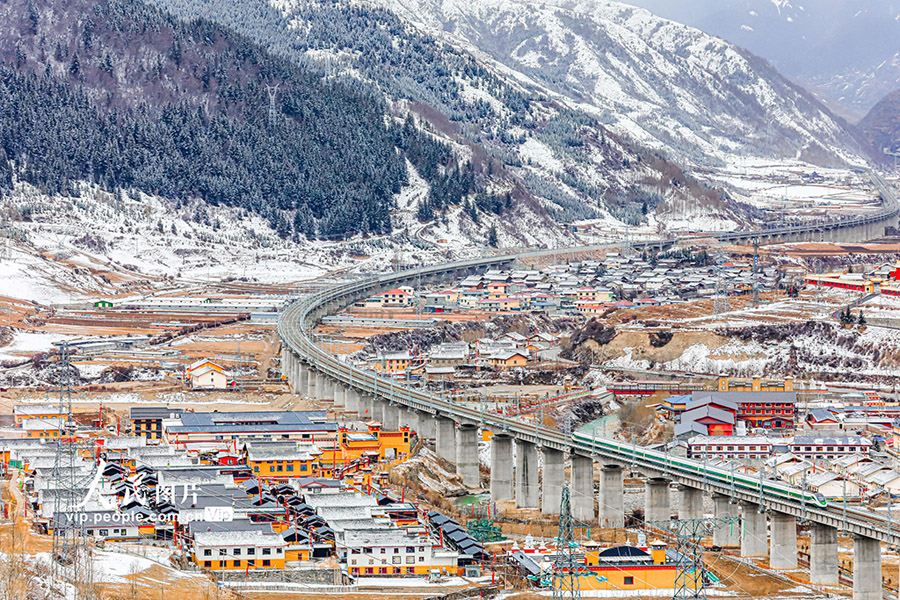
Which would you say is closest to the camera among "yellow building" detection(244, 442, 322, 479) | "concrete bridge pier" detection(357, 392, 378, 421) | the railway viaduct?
the railway viaduct

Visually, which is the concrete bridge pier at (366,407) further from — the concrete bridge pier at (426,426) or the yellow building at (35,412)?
the yellow building at (35,412)

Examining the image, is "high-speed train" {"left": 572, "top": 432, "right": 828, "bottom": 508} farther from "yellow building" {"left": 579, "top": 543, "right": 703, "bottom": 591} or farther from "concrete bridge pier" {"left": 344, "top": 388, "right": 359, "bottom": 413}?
"concrete bridge pier" {"left": 344, "top": 388, "right": 359, "bottom": 413}

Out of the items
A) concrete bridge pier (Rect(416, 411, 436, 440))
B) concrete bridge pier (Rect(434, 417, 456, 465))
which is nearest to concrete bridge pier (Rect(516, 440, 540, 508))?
concrete bridge pier (Rect(434, 417, 456, 465))

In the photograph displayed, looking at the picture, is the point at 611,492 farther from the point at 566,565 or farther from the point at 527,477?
the point at 566,565

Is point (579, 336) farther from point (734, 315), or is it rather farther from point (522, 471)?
point (522, 471)

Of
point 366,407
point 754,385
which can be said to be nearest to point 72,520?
point 366,407

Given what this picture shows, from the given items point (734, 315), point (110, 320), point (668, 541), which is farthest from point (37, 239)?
point (668, 541)
